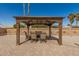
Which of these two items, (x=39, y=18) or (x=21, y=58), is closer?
(x=21, y=58)

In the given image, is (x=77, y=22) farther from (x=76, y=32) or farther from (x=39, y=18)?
(x=39, y=18)

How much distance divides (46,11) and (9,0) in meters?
25.4

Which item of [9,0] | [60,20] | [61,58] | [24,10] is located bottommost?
[61,58]

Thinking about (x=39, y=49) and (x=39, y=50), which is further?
(x=39, y=49)

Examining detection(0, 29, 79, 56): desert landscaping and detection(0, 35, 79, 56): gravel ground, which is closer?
detection(0, 35, 79, 56): gravel ground

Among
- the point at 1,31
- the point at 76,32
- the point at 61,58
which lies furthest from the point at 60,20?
the point at 1,31

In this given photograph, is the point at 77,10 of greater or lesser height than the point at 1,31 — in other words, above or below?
above

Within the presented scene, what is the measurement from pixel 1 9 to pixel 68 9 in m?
18.0

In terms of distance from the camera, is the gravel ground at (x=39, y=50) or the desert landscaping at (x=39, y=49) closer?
the gravel ground at (x=39, y=50)

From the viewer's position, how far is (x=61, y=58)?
4.73 metres

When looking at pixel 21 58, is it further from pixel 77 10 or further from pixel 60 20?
pixel 77 10

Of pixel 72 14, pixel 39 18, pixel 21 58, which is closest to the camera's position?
pixel 21 58

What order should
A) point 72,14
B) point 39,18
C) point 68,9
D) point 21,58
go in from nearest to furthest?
point 21,58
point 39,18
point 72,14
point 68,9

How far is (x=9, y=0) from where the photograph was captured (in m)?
4.77
